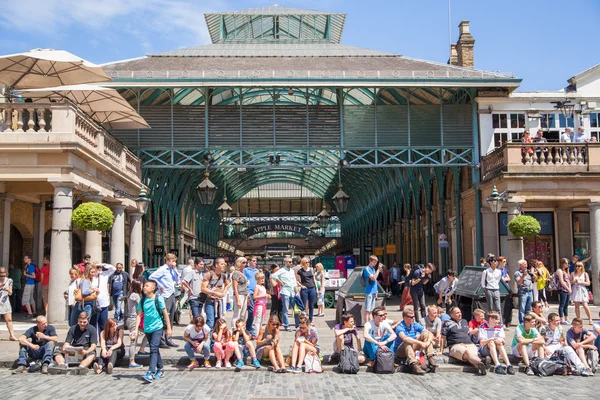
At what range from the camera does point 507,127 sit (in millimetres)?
25250

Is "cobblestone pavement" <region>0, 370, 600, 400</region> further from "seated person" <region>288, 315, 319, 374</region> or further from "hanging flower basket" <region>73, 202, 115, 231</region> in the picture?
"hanging flower basket" <region>73, 202, 115, 231</region>

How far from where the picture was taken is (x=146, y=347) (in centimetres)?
1348

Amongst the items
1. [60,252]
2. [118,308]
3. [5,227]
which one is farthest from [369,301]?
[5,227]

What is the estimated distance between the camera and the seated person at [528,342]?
38.8ft

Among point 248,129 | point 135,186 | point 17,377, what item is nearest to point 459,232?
point 248,129

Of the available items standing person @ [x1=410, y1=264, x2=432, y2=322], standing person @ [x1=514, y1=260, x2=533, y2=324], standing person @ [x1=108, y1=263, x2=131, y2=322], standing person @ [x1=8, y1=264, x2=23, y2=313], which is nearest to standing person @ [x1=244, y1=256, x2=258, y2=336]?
standing person @ [x1=108, y1=263, x2=131, y2=322]

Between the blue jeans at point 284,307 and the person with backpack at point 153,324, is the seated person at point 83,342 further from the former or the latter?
the blue jeans at point 284,307

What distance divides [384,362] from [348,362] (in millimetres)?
579

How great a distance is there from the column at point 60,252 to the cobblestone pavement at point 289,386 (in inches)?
199

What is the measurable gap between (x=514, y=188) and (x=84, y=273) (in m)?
13.9

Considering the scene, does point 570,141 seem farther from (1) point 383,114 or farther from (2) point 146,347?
(2) point 146,347

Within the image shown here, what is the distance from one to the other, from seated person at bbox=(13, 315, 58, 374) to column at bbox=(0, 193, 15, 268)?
9431mm

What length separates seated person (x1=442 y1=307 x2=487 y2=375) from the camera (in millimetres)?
11742

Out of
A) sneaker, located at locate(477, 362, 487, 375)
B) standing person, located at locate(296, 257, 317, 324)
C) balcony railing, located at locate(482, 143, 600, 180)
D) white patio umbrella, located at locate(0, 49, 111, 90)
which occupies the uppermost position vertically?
white patio umbrella, located at locate(0, 49, 111, 90)
